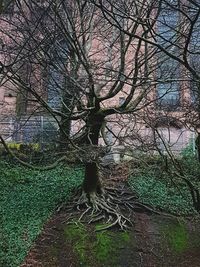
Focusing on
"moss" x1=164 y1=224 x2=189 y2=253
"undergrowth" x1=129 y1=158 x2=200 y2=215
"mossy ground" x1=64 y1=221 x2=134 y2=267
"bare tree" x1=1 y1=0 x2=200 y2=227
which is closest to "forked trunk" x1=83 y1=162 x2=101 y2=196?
"bare tree" x1=1 y1=0 x2=200 y2=227

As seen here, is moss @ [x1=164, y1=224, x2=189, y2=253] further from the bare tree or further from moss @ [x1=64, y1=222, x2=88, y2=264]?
moss @ [x1=64, y1=222, x2=88, y2=264]

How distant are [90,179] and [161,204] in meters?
2.10

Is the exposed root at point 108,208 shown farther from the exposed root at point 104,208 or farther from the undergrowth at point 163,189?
the undergrowth at point 163,189

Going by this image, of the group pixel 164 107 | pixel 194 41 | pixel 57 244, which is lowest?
pixel 57 244

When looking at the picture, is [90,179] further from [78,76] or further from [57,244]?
[78,76]

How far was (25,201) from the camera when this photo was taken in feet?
35.1

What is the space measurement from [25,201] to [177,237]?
3935mm

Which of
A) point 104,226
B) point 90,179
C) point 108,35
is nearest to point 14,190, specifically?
point 90,179

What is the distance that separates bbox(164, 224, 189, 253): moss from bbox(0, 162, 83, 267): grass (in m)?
2.92

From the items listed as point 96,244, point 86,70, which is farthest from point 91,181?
point 86,70

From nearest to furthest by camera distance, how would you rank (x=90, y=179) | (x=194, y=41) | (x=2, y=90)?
(x=194, y=41), (x=90, y=179), (x=2, y=90)

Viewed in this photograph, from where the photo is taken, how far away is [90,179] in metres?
10.6

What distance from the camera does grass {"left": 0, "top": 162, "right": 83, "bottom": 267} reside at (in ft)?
28.2

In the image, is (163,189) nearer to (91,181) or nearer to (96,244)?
(91,181)
